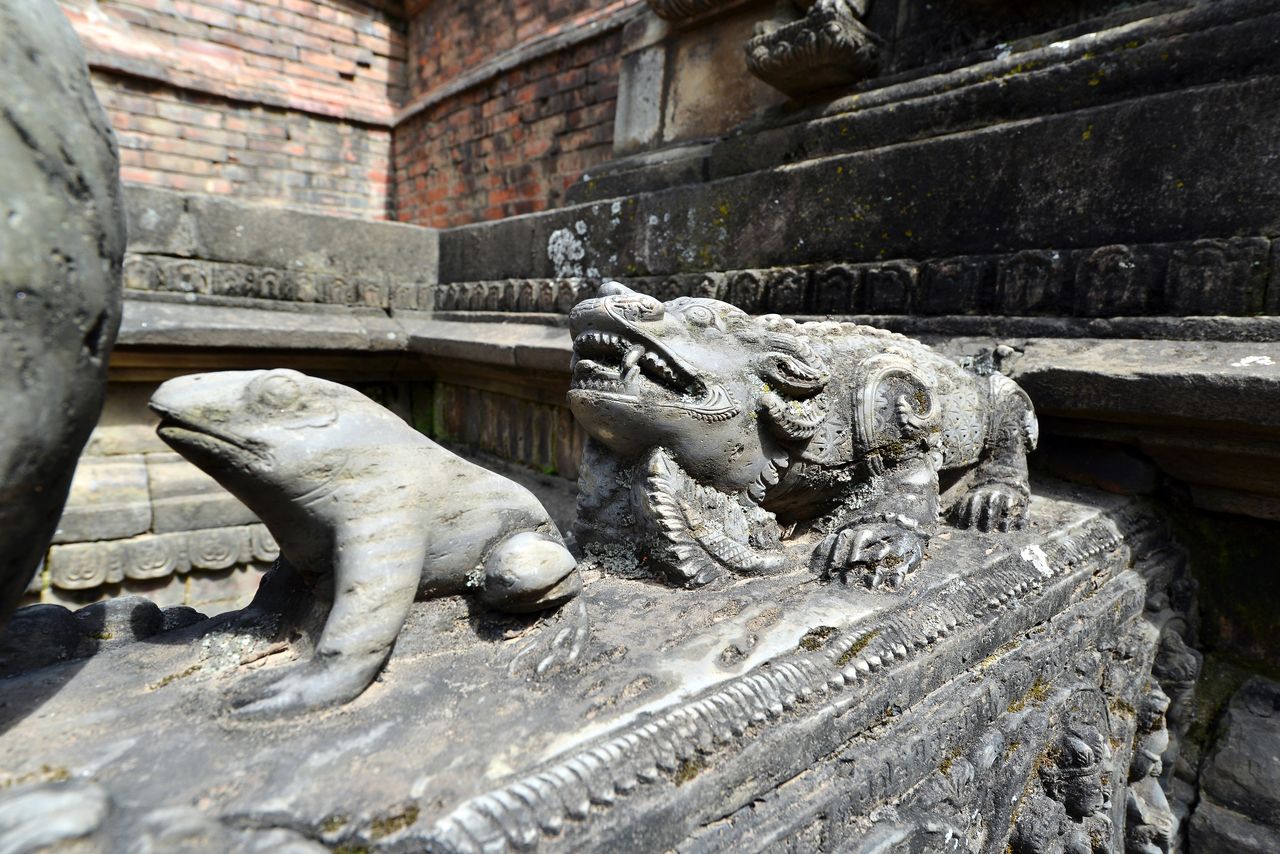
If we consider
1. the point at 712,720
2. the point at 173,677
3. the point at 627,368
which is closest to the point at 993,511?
the point at 627,368

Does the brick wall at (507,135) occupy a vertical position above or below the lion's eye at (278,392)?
above

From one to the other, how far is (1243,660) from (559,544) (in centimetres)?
258

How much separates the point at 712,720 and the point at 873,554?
29.3 inches

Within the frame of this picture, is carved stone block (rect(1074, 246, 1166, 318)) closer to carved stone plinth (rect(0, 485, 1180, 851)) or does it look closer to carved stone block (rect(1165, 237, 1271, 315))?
carved stone block (rect(1165, 237, 1271, 315))

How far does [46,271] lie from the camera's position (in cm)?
A: 87

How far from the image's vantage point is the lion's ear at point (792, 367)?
1.83 metres

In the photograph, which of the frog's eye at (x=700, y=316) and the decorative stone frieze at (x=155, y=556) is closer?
the frog's eye at (x=700, y=316)

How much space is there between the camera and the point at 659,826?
3.43 ft

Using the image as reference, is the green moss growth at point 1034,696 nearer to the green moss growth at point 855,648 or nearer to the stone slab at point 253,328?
the green moss growth at point 855,648

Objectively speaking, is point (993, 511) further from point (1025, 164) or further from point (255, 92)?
point (255, 92)

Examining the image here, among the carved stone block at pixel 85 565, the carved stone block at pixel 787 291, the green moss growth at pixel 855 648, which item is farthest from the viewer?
the carved stone block at pixel 85 565

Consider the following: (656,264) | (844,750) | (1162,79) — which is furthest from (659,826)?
(656,264)

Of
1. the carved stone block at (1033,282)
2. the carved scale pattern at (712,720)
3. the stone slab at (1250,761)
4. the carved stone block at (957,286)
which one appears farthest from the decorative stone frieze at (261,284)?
the stone slab at (1250,761)

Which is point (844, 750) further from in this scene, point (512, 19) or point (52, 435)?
point (512, 19)
